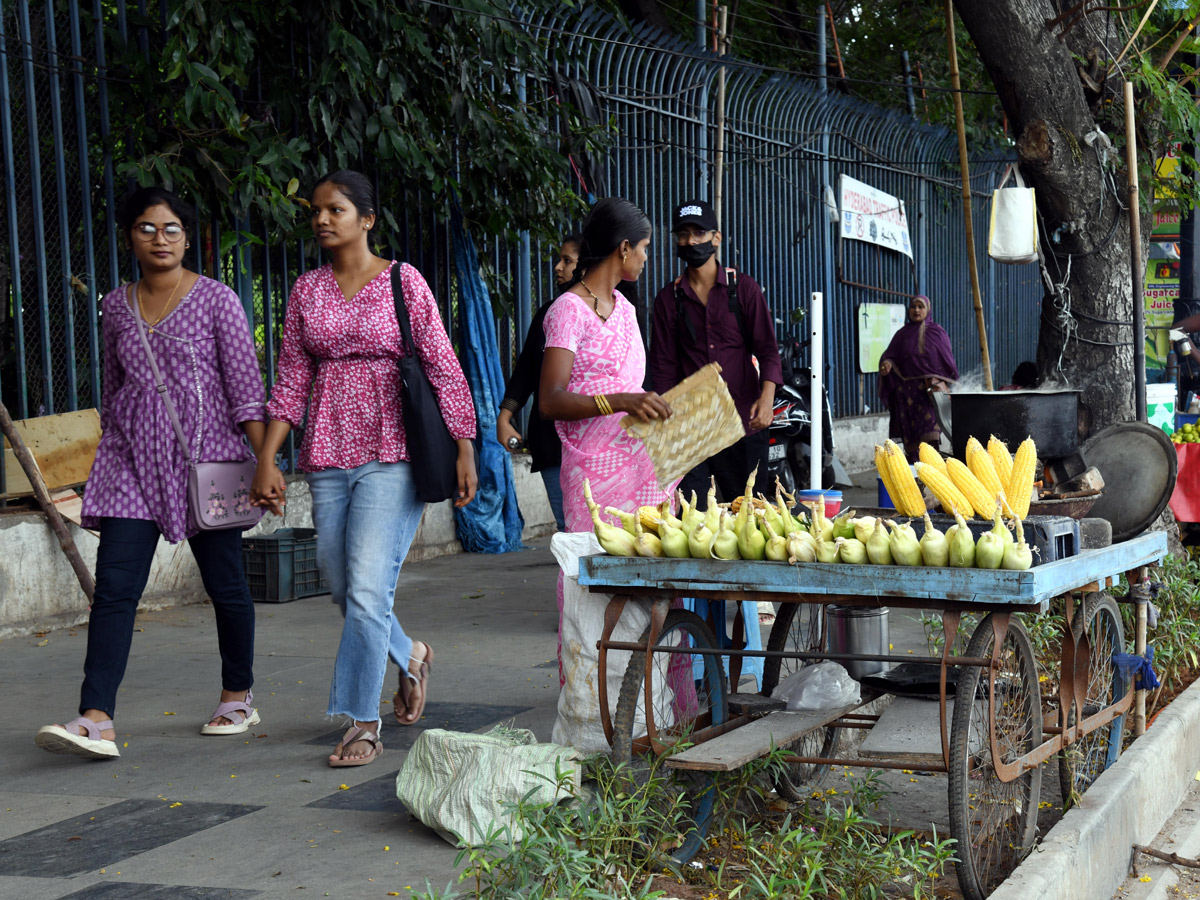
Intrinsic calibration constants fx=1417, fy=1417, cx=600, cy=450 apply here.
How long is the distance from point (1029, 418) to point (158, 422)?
10.7 feet

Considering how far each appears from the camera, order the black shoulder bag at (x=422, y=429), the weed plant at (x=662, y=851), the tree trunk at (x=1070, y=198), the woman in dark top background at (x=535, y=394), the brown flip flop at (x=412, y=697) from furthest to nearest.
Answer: the tree trunk at (x=1070, y=198), the woman in dark top background at (x=535, y=394), the brown flip flop at (x=412, y=697), the black shoulder bag at (x=422, y=429), the weed plant at (x=662, y=851)

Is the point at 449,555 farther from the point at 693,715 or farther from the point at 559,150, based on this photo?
the point at 693,715

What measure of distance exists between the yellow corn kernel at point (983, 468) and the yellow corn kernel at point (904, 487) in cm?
18

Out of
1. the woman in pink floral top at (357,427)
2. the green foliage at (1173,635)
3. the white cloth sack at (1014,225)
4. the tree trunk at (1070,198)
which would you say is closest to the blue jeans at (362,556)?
the woman in pink floral top at (357,427)

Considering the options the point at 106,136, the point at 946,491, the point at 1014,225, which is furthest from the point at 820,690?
the point at 106,136

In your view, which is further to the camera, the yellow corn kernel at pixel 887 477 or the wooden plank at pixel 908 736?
the yellow corn kernel at pixel 887 477

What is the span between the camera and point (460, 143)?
9.64 metres

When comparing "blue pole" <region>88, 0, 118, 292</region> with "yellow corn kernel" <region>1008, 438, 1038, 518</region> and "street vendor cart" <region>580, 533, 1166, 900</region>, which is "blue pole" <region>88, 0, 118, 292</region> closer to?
"street vendor cart" <region>580, 533, 1166, 900</region>

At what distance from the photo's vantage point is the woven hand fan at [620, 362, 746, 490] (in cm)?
438

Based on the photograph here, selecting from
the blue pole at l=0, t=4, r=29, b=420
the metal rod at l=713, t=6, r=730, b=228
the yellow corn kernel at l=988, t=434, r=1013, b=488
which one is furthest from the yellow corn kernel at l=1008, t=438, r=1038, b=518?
the metal rod at l=713, t=6, r=730, b=228

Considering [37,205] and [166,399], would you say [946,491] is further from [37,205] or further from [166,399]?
[37,205]

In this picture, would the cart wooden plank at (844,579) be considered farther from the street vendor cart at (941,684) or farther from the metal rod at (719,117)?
the metal rod at (719,117)

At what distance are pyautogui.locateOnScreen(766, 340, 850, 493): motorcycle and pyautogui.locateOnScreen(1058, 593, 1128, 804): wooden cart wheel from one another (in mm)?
7193

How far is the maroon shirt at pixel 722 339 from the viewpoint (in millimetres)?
6266
